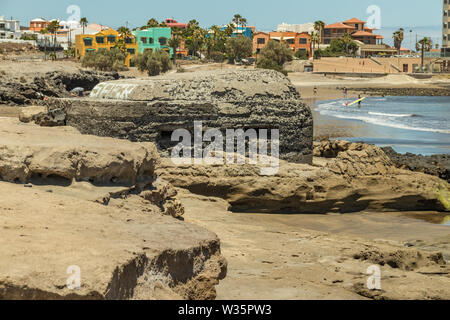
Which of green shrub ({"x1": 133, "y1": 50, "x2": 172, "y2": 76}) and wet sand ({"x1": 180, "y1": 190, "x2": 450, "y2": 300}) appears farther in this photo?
green shrub ({"x1": 133, "y1": 50, "x2": 172, "y2": 76})

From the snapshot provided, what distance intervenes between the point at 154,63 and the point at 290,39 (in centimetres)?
4891

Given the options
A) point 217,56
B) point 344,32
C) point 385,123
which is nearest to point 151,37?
point 217,56

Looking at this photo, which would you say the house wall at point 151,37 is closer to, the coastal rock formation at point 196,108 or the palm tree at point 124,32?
the palm tree at point 124,32

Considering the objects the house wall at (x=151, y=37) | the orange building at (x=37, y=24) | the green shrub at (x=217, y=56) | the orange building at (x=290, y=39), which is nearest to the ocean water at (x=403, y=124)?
the house wall at (x=151, y=37)

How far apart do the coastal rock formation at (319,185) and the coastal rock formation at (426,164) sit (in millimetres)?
3118

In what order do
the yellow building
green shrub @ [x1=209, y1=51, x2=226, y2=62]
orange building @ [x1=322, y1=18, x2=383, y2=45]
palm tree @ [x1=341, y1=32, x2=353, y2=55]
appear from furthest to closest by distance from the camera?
1. orange building @ [x1=322, y1=18, x2=383, y2=45]
2. palm tree @ [x1=341, y1=32, x2=353, y2=55]
3. green shrub @ [x1=209, y1=51, x2=226, y2=62]
4. the yellow building

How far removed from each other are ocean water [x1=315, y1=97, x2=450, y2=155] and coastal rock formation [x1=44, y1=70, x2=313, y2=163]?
12092 millimetres

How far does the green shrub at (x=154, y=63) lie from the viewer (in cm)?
5500

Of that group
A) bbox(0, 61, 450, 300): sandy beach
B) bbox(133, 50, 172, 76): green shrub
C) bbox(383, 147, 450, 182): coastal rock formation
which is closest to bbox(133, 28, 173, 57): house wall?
bbox(133, 50, 172, 76): green shrub

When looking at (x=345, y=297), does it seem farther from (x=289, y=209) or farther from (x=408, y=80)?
(x=408, y=80)

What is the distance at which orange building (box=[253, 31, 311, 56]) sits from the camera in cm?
9844

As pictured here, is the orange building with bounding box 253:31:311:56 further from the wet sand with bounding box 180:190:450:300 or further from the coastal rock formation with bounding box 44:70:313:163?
the wet sand with bounding box 180:190:450:300

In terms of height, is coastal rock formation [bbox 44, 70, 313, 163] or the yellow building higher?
the yellow building

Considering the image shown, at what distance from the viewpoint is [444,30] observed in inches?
3772
